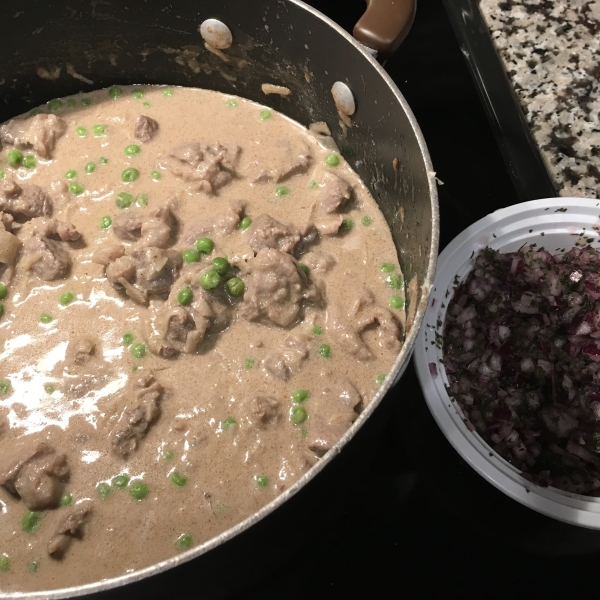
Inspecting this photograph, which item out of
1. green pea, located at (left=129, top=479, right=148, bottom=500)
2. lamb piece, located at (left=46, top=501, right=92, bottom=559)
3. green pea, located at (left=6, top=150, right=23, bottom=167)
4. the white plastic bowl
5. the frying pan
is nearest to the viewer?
the frying pan

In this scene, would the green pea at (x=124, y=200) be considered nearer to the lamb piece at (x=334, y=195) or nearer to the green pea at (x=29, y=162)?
the green pea at (x=29, y=162)

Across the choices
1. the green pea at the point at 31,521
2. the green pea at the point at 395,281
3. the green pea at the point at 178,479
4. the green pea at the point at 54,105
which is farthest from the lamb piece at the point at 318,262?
the green pea at the point at 54,105

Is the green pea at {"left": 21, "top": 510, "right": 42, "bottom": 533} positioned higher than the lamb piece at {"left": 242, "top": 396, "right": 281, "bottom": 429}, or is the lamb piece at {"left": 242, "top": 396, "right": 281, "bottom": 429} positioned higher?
the lamb piece at {"left": 242, "top": 396, "right": 281, "bottom": 429}

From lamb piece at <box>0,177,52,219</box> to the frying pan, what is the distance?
0.66m

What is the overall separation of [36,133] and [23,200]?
0.45 m

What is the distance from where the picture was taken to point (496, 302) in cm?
255

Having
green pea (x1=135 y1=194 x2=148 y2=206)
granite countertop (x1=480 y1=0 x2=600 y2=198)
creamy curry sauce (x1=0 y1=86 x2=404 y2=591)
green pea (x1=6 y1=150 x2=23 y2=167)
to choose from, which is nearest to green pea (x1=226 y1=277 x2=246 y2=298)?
creamy curry sauce (x1=0 y1=86 x2=404 y2=591)

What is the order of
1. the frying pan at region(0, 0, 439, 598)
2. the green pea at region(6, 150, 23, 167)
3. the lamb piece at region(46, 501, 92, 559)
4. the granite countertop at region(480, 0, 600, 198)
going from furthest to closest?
1. the granite countertop at region(480, 0, 600, 198)
2. the green pea at region(6, 150, 23, 167)
3. the lamb piece at region(46, 501, 92, 559)
4. the frying pan at region(0, 0, 439, 598)

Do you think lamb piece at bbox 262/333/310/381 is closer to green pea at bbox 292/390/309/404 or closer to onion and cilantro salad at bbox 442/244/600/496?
green pea at bbox 292/390/309/404

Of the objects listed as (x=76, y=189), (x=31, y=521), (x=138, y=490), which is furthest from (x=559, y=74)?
(x=31, y=521)

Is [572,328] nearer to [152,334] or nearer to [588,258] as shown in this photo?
[588,258]

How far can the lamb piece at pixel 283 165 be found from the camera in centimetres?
263

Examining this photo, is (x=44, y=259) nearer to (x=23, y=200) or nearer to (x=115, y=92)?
(x=23, y=200)

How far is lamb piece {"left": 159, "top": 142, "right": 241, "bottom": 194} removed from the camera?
2.58m
